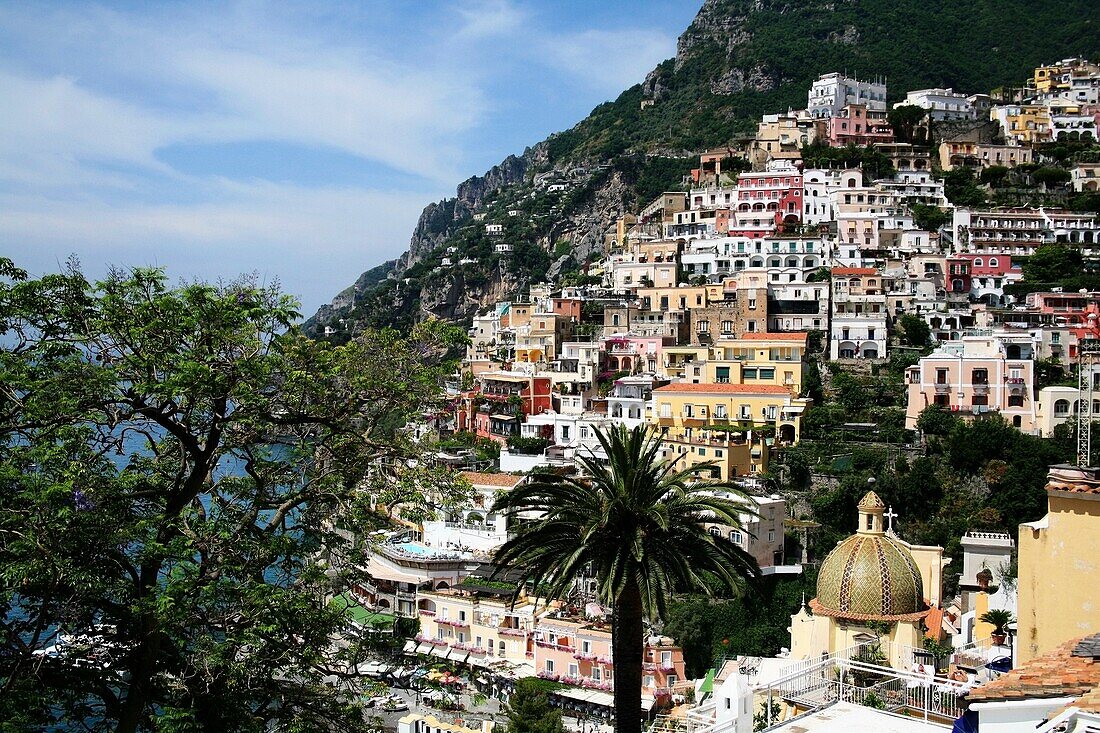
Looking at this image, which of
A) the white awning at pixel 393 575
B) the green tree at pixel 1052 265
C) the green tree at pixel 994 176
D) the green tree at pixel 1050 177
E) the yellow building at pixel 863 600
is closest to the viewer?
the yellow building at pixel 863 600

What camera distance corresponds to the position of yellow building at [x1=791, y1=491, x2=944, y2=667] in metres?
25.4

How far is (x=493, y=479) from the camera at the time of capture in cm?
5538

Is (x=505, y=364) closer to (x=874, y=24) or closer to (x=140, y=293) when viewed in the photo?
(x=140, y=293)

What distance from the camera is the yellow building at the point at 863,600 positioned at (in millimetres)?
25422

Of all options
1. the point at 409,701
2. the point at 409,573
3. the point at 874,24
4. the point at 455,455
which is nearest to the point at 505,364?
the point at 455,455

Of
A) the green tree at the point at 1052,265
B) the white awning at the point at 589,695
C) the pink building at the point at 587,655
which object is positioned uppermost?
the green tree at the point at 1052,265

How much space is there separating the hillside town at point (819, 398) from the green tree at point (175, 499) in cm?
144

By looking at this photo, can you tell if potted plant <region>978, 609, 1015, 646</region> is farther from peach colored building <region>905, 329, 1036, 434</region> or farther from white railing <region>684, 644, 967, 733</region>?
peach colored building <region>905, 329, 1036, 434</region>

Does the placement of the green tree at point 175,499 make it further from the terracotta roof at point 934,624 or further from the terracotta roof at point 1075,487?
the terracotta roof at point 934,624

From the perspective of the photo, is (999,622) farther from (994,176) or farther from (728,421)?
(994,176)

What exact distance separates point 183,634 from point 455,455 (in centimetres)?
5020

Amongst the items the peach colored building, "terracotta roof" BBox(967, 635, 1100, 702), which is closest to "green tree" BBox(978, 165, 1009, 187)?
the peach colored building

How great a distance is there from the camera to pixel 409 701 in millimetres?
44938

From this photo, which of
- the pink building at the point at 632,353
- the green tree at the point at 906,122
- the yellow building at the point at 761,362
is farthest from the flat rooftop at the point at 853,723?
the green tree at the point at 906,122
